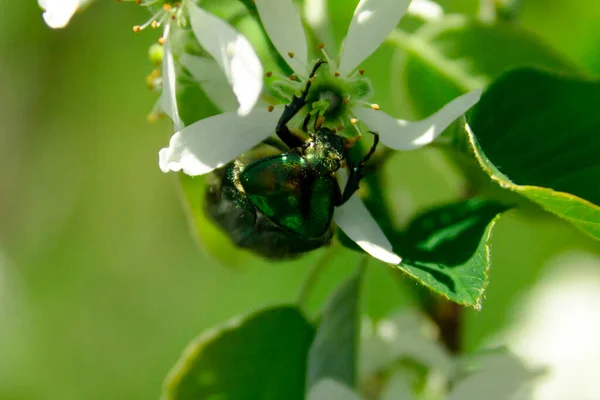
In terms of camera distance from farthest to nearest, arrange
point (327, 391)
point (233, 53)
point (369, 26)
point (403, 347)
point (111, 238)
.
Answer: point (111, 238) < point (403, 347) < point (327, 391) < point (369, 26) < point (233, 53)

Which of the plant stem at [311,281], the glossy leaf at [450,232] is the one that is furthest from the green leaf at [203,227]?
the glossy leaf at [450,232]

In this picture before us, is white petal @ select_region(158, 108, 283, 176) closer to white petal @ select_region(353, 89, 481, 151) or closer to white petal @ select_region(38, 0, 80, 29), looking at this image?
white petal @ select_region(353, 89, 481, 151)

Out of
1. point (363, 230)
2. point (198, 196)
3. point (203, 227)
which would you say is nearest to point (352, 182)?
point (363, 230)

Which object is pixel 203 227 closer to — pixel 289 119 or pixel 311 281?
pixel 311 281

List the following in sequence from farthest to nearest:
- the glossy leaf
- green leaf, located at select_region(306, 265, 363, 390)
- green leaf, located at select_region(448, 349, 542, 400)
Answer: green leaf, located at select_region(448, 349, 542, 400)
green leaf, located at select_region(306, 265, 363, 390)
the glossy leaf

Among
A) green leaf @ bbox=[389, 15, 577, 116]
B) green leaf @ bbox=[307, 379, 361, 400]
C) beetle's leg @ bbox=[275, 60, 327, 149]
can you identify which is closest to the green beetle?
beetle's leg @ bbox=[275, 60, 327, 149]

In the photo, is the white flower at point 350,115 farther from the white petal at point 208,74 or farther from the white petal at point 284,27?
the white petal at point 208,74

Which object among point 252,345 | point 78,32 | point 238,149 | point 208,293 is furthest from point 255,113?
point 78,32
